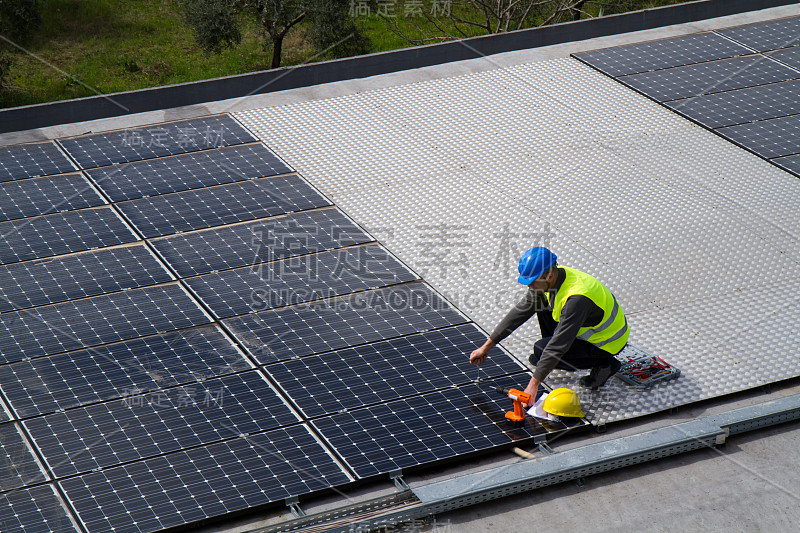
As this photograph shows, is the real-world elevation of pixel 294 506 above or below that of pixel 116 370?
below

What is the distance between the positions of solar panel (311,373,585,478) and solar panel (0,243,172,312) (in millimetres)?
3145

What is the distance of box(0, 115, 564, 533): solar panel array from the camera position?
7223 millimetres

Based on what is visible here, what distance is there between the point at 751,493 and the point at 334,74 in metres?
9.16

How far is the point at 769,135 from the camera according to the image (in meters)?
12.8

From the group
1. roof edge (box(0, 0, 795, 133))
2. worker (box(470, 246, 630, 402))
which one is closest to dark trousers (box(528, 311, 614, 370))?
worker (box(470, 246, 630, 402))

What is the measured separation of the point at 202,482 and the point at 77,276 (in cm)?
364

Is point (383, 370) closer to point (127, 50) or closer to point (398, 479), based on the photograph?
point (398, 479)

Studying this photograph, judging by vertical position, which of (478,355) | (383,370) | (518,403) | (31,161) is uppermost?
(31,161)

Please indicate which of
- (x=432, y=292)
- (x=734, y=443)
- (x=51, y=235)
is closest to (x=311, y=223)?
(x=432, y=292)

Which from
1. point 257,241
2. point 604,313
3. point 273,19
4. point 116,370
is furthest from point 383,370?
point 273,19

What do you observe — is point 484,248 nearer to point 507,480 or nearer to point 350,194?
point 350,194

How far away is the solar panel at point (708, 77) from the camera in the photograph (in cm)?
1402

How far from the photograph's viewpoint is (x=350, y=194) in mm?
11422

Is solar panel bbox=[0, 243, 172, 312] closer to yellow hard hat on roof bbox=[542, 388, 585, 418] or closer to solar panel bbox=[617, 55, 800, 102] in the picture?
yellow hard hat on roof bbox=[542, 388, 585, 418]
